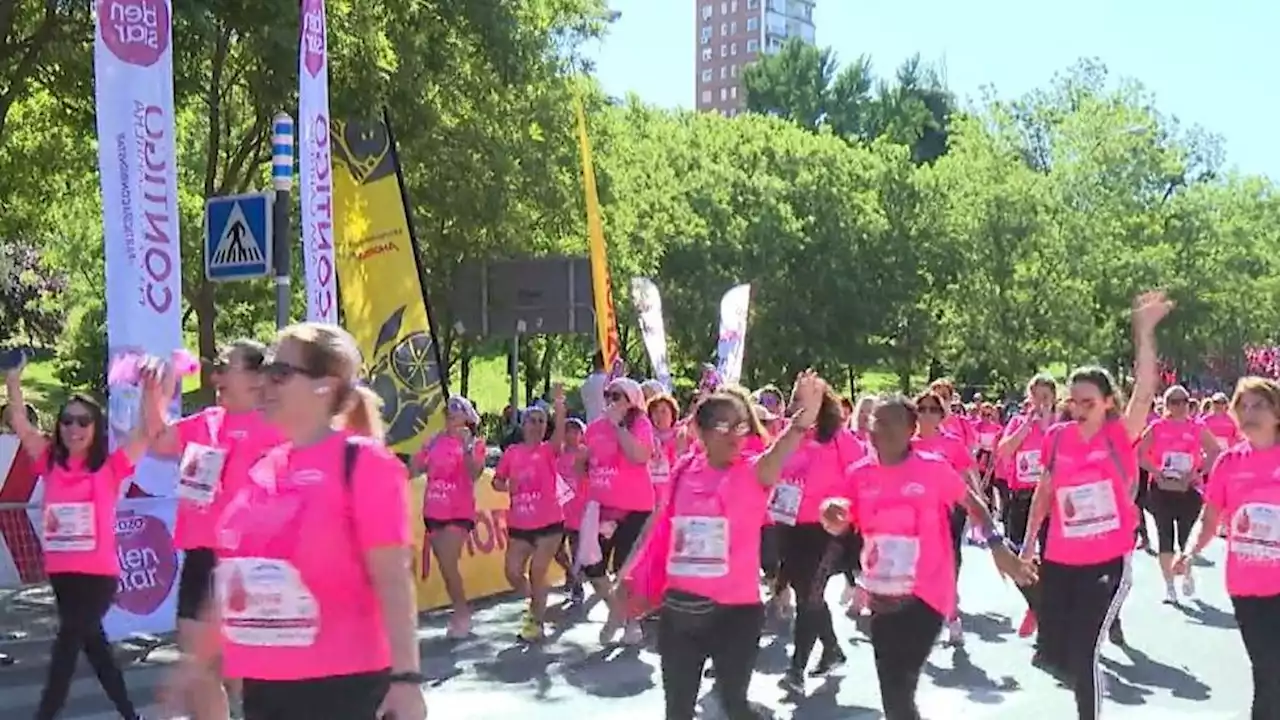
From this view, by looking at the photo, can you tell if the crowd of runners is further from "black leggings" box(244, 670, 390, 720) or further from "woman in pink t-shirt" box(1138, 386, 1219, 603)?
"woman in pink t-shirt" box(1138, 386, 1219, 603)

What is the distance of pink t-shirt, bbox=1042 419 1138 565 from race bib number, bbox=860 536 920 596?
4.55 feet

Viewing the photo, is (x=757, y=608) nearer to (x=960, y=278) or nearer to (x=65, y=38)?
(x=65, y=38)

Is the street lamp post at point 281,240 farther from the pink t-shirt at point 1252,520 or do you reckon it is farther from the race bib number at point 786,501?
the pink t-shirt at point 1252,520

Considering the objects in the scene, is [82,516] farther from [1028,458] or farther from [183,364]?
[1028,458]

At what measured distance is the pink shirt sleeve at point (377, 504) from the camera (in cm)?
399

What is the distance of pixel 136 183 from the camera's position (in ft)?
35.3

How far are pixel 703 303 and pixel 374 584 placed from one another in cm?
3930

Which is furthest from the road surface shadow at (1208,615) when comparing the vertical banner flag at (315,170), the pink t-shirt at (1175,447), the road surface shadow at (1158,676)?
the vertical banner flag at (315,170)

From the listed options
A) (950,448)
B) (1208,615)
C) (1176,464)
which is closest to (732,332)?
(1176,464)

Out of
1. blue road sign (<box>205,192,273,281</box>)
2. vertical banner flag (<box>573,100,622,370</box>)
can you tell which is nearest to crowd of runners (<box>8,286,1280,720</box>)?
blue road sign (<box>205,192,273,281</box>)

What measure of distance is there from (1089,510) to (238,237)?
596 centimetres

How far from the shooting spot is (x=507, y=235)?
75.7 feet

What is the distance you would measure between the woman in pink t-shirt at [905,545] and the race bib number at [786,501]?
3.24 m

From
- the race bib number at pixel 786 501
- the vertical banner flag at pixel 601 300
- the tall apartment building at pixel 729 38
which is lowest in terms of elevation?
the race bib number at pixel 786 501
